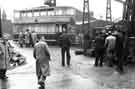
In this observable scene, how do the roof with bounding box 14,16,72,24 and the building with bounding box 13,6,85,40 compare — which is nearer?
the roof with bounding box 14,16,72,24

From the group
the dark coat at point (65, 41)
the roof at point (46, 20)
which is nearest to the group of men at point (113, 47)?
the dark coat at point (65, 41)

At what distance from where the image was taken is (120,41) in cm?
1038

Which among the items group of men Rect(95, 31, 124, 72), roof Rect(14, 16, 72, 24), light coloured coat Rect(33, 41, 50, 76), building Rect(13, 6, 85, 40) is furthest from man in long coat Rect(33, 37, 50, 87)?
roof Rect(14, 16, 72, 24)

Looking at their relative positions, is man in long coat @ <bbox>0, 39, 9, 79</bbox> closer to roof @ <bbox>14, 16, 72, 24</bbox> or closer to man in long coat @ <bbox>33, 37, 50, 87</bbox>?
man in long coat @ <bbox>33, 37, 50, 87</bbox>

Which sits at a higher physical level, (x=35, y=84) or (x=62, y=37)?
(x=62, y=37)

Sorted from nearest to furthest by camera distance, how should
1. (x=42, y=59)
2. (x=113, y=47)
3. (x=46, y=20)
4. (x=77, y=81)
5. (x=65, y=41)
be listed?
1. (x=42, y=59)
2. (x=77, y=81)
3. (x=113, y=47)
4. (x=65, y=41)
5. (x=46, y=20)

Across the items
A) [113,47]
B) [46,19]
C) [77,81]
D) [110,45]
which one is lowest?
[77,81]

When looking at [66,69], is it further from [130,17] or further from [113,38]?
[130,17]

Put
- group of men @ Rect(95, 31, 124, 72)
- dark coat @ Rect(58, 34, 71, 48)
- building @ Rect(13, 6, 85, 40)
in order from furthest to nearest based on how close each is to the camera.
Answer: building @ Rect(13, 6, 85, 40) → dark coat @ Rect(58, 34, 71, 48) → group of men @ Rect(95, 31, 124, 72)

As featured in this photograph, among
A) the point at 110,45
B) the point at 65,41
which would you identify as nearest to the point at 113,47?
the point at 110,45

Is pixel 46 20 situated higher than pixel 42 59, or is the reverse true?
pixel 46 20

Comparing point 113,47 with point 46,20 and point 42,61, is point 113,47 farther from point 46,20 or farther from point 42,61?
point 46,20

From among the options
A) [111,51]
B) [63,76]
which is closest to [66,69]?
[63,76]

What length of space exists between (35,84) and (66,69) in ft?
11.1
